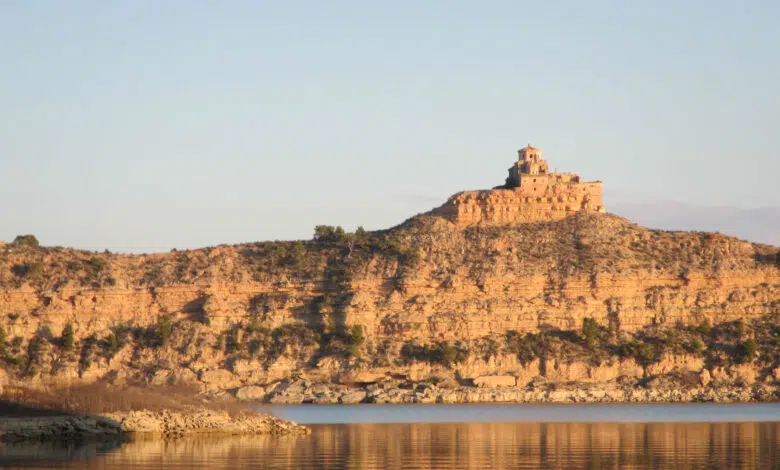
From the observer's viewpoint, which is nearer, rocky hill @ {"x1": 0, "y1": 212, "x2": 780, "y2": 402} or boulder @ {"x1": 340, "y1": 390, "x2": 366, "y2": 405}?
boulder @ {"x1": 340, "y1": 390, "x2": 366, "y2": 405}

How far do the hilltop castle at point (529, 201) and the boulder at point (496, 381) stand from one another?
61.3 feet

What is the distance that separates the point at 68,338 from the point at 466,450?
4947 cm

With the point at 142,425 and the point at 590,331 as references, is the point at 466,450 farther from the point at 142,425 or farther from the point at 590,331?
the point at 590,331

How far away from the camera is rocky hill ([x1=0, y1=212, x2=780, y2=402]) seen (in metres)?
83.8

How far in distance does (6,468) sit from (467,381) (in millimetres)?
50926

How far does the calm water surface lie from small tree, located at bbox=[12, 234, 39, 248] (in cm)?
4404

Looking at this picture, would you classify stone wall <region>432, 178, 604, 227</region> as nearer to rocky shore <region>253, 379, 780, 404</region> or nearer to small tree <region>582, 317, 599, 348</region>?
small tree <region>582, 317, 599, 348</region>

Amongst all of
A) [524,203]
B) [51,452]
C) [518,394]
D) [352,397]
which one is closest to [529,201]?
[524,203]

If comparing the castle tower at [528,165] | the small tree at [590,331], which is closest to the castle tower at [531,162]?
the castle tower at [528,165]

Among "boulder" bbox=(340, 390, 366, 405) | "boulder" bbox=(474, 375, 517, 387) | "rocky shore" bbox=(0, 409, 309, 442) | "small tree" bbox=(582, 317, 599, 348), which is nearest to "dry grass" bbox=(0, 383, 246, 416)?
"rocky shore" bbox=(0, 409, 309, 442)

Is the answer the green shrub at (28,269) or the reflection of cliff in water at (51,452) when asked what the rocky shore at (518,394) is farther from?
the reflection of cliff in water at (51,452)

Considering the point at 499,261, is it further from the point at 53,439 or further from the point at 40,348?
the point at 53,439

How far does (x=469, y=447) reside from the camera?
144 feet

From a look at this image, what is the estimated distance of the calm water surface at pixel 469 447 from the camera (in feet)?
123
